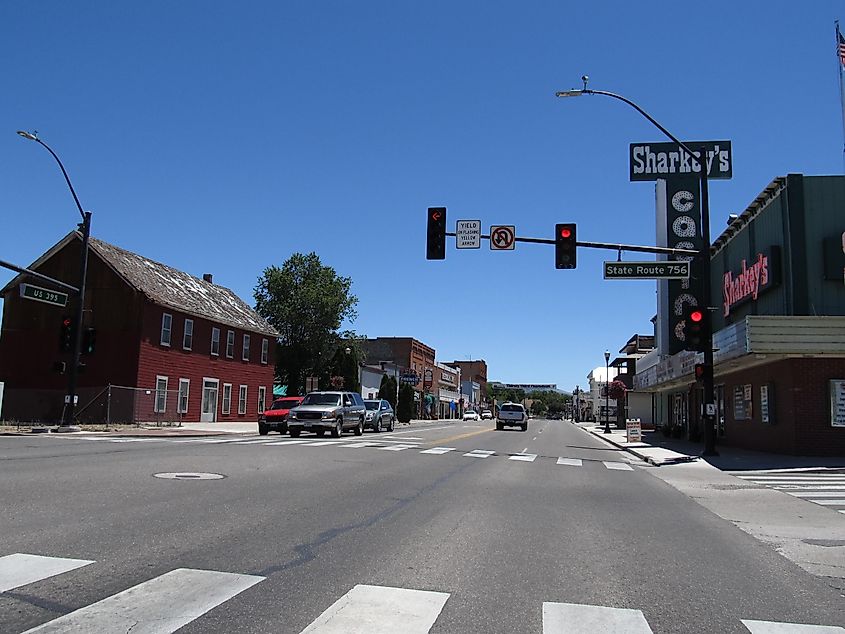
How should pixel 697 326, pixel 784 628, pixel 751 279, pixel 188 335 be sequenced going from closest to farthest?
pixel 784 628 → pixel 697 326 → pixel 751 279 → pixel 188 335

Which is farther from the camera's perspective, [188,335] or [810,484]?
[188,335]

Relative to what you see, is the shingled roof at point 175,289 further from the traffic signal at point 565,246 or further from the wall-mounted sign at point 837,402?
the wall-mounted sign at point 837,402

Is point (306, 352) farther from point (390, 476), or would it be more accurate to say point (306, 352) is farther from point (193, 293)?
point (390, 476)

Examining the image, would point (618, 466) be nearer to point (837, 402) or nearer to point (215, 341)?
point (837, 402)

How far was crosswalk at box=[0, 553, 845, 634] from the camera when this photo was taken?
198 inches

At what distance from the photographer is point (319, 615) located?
5332 mm

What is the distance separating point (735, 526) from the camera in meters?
10.5

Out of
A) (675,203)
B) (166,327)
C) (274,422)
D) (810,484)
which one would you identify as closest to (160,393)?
(166,327)

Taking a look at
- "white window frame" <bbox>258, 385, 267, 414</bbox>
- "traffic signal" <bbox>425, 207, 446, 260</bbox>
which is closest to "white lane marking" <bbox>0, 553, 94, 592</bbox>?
"traffic signal" <bbox>425, 207, 446, 260</bbox>

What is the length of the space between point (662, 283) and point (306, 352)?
115 ft

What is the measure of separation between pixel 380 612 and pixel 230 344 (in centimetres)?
4213

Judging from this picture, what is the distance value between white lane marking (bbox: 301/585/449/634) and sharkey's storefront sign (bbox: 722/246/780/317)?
20.4 meters

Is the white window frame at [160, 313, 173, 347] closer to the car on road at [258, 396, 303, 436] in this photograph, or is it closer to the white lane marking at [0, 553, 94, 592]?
the car on road at [258, 396, 303, 436]

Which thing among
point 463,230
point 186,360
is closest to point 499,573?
point 463,230
